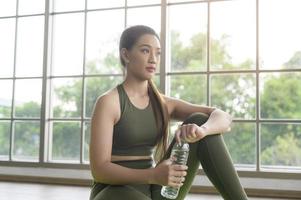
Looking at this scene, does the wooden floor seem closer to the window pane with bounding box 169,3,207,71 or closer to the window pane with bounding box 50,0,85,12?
the window pane with bounding box 169,3,207,71

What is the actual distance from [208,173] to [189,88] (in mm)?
2475

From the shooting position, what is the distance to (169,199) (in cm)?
153

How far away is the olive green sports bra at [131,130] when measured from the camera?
1.54 metres

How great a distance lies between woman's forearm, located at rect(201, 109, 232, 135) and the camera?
4.98 ft

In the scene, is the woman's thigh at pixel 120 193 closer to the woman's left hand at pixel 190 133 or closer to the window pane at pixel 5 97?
the woman's left hand at pixel 190 133

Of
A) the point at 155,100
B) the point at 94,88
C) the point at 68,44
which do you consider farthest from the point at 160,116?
the point at 68,44

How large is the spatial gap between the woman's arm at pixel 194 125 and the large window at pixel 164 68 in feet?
6.94

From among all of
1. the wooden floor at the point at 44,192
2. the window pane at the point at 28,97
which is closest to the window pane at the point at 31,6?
the window pane at the point at 28,97

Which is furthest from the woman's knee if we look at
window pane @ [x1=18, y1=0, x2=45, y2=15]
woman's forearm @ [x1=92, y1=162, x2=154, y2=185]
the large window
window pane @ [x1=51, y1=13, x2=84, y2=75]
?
window pane @ [x1=18, y1=0, x2=45, y2=15]

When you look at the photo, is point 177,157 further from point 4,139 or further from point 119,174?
point 4,139

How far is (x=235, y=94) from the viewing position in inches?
150

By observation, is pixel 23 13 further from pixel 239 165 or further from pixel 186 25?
pixel 239 165

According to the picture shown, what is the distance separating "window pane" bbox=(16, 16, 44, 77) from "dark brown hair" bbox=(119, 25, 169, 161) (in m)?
3.17

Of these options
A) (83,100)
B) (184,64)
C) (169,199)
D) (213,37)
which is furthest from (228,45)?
(169,199)
